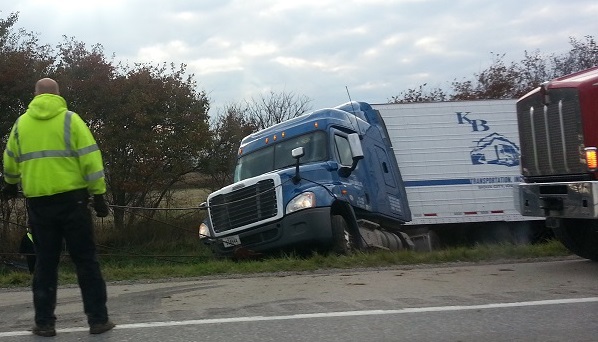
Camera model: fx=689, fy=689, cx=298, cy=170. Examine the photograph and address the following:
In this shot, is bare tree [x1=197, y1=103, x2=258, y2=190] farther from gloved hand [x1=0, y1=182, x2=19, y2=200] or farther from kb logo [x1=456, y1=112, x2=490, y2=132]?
gloved hand [x1=0, y1=182, x2=19, y2=200]

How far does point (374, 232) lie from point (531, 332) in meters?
7.02

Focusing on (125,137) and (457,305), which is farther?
(125,137)

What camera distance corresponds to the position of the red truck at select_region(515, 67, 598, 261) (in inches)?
304

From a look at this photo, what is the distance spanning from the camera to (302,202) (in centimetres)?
1051

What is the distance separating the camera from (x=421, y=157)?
15.0 meters

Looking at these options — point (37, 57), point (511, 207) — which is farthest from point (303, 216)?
point (37, 57)

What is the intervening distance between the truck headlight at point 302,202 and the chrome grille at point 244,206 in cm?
28

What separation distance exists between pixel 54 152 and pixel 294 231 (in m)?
5.84

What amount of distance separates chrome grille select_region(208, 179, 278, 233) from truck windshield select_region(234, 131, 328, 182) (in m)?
0.82

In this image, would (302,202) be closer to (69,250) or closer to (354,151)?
(354,151)

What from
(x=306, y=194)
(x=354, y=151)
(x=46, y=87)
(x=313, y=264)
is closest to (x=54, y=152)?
(x=46, y=87)

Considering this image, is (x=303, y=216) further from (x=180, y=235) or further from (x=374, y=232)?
(x=180, y=235)

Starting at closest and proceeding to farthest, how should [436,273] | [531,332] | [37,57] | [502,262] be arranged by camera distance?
[531,332]
[436,273]
[502,262]
[37,57]

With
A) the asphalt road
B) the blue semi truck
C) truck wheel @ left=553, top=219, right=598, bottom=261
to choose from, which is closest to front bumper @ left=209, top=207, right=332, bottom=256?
the blue semi truck
